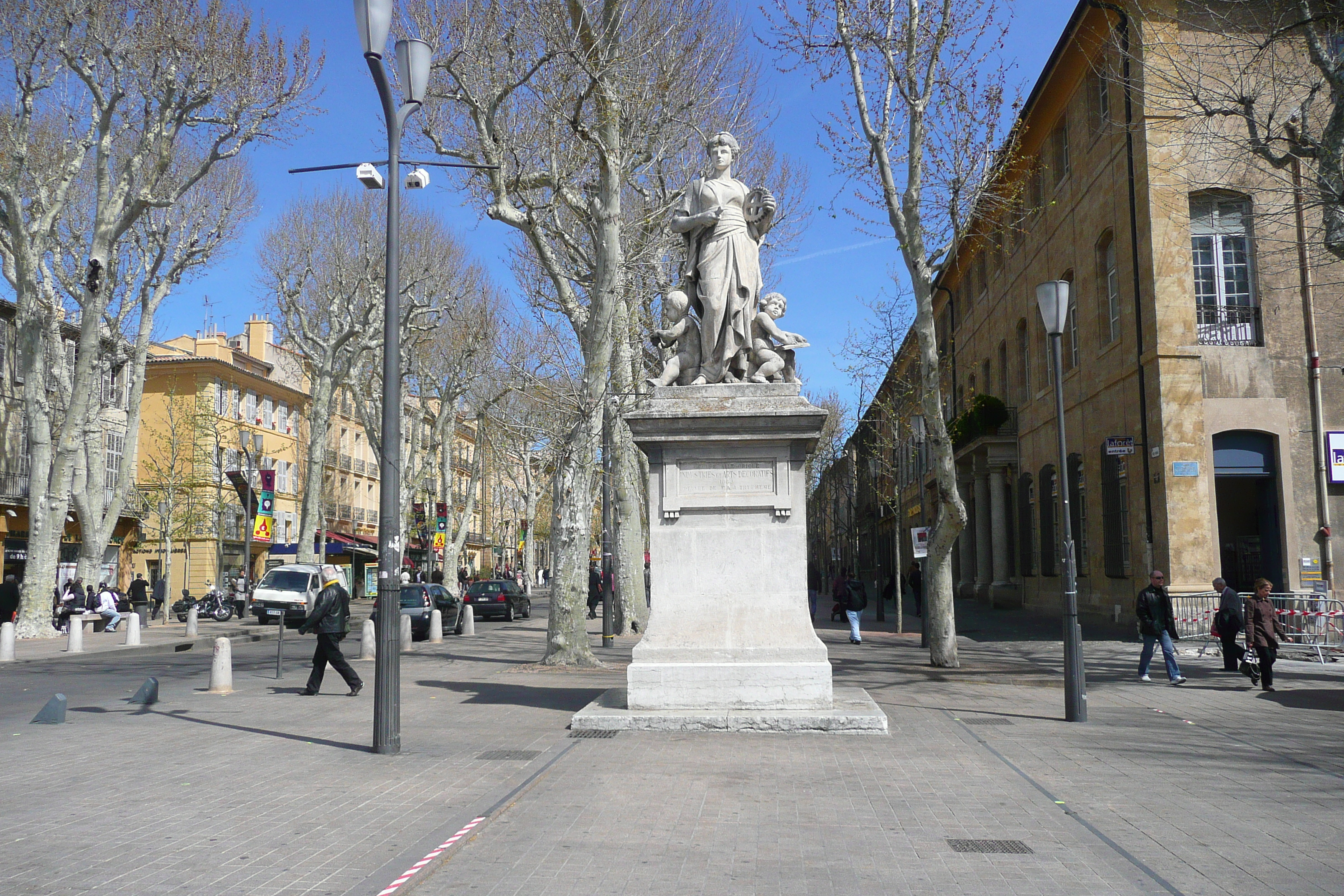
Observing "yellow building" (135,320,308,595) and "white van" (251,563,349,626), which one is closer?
"white van" (251,563,349,626)

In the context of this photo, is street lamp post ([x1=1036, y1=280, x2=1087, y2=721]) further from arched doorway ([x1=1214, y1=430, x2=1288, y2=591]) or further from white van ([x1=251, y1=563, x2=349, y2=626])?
white van ([x1=251, y1=563, x2=349, y2=626])

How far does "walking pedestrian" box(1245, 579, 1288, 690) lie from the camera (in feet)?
44.3

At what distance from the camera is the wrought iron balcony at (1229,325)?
21.8 m

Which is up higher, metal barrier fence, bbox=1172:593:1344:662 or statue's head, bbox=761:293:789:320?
statue's head, bbox=761:293:789:320

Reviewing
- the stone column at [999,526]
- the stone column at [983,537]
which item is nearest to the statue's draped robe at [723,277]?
the stone column at [999,526]

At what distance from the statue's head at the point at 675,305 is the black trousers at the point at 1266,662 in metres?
8.67

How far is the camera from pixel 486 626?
33781 mm

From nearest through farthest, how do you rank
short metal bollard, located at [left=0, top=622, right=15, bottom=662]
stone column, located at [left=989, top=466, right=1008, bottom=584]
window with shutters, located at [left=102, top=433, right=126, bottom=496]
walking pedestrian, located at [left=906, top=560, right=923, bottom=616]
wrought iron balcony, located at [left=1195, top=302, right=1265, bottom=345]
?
short metal bollard, located at [left=0, top=622, right=15, bottom=662]
wrought iron balcony, located at [left=1195, top=302, right=1265, bottom=345]
walking pedestrian, located at [left=906, top=560, right=923, bottom=616]
stone column, located at [left=989, top=466, right=1008, bottom=584]
window with shutters, located at [left=102, top=433, right=126, bottom=496]

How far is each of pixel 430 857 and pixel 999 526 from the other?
33.1 meters

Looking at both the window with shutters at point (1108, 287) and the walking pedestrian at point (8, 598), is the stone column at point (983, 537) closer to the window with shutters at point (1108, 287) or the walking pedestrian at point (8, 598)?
the window with shutters at point (1108, 287)

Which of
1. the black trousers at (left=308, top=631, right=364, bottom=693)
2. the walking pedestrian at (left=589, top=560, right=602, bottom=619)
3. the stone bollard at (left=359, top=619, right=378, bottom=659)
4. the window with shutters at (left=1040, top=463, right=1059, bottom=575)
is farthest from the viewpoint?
the walking pedestrian at (left=589, top=560, right=602, bottom=619)

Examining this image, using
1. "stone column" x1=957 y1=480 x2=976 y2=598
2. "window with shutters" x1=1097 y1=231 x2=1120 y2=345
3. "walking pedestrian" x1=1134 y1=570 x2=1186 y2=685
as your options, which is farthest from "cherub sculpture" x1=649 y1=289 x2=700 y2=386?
"stone column" x1=957 y1=480 x2=976 y2=598

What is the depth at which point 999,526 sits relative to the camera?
3631 cm

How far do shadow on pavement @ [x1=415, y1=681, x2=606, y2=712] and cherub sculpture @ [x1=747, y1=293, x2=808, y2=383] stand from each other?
403 cm
